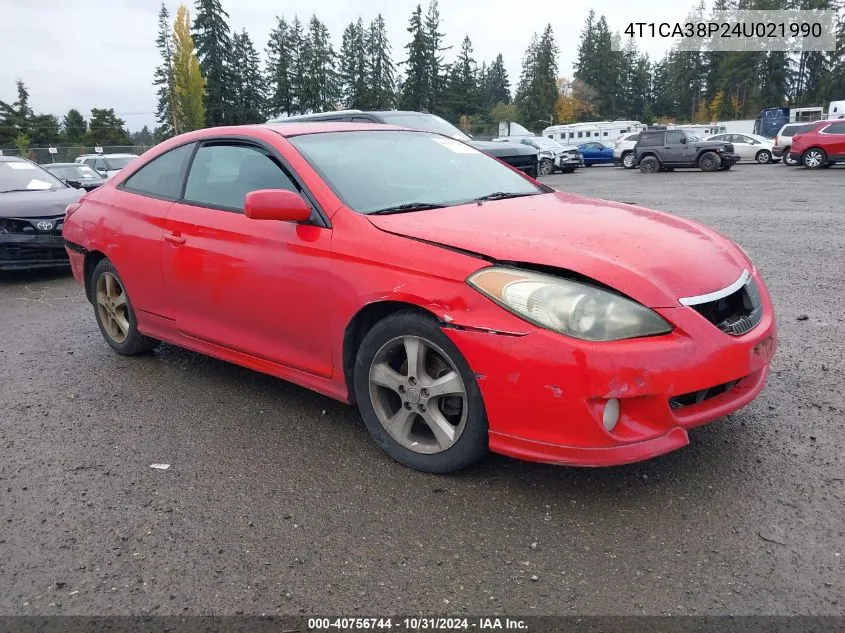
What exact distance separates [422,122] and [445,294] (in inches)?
395

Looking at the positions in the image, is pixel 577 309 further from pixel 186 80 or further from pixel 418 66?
pixel 418 66

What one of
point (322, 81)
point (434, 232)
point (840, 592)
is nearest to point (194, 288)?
point (434, 232)

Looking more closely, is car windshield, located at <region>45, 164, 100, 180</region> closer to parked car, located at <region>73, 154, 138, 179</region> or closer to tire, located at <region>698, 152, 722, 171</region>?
parked car, located at <region>73, 154, 138, 179</region>

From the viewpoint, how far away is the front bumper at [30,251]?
7562 mm

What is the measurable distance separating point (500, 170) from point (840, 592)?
2846 mm

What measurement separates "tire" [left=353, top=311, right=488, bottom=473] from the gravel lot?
0.12 meters

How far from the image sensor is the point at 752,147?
30891mm

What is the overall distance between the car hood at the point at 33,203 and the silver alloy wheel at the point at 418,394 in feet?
20.9

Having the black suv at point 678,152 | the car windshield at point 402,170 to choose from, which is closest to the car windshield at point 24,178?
the car windshield at point 402,170

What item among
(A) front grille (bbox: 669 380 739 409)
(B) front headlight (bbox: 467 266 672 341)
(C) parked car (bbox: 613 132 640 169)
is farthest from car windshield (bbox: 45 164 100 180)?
(C) parked car (bbox: 613 132 640 169)

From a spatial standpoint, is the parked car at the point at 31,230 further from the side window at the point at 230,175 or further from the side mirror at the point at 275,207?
the side mirror at the point at 275,207

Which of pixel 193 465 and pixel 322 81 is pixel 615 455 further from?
pixel 322 81

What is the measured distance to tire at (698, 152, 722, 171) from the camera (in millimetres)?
25719

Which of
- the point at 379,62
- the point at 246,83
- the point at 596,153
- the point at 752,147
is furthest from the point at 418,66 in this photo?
the point at 752,147
